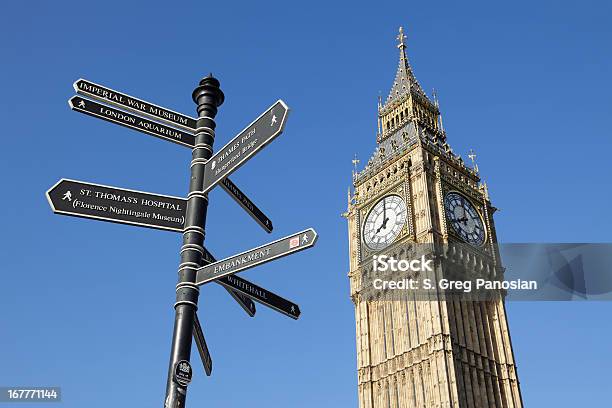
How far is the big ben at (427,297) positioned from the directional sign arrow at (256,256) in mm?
36515

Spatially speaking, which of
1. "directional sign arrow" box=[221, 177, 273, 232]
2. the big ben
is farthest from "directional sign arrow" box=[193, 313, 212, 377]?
the big ben

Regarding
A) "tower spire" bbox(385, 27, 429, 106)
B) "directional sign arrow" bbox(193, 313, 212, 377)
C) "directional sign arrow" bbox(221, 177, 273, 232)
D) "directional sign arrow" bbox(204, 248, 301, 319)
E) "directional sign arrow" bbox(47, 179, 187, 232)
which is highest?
"tower spire" bbox(385, 27, 429, 106)

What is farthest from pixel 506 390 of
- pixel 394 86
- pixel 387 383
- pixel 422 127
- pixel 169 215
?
pixel 169 215

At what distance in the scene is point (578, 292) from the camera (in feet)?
117

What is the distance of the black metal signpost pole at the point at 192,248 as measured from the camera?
768cm

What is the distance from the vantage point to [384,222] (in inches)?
2039

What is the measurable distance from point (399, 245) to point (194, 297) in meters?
42.1

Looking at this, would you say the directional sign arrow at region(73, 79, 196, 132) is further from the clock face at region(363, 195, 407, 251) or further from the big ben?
the clock face at region(363, 195, 407, 251)

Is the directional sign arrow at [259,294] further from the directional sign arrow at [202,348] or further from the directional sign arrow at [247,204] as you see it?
the directional sign arrow at [247,204]

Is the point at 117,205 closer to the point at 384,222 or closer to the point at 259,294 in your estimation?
the point at 259,294

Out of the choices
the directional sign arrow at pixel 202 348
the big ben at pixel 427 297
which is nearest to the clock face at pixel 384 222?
the big ben at pixel 427 297

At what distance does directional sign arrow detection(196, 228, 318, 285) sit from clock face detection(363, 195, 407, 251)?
139 feet

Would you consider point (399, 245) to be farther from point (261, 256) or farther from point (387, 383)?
point (261, 256)

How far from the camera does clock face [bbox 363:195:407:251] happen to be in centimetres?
5056
